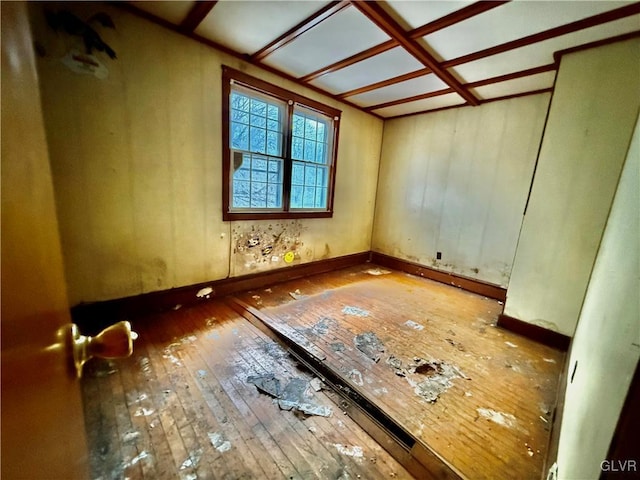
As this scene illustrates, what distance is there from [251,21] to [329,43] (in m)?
0.71

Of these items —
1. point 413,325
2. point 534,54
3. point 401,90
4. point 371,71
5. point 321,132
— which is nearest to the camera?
point 534,54

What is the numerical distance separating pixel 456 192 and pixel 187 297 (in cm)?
395

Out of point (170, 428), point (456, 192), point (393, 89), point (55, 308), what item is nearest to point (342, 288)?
point (456, 192)

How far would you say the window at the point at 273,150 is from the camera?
295 centimetres

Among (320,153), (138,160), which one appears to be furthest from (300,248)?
(138,160)

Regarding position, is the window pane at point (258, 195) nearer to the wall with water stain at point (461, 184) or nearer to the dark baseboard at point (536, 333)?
the wall with water stain at point (461, 184)

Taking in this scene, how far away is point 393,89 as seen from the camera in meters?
3.38

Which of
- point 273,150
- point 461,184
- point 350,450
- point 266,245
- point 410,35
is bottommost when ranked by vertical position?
point 350,450

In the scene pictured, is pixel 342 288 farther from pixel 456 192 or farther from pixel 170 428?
pixel 170 428

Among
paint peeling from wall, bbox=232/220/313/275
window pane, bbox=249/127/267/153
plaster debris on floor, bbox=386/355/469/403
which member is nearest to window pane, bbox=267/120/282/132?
window pane, bbox=249/127/267/153

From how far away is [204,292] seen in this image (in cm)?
298

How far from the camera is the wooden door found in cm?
31

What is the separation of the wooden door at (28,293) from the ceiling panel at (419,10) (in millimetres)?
2269

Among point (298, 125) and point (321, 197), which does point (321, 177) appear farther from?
point (298, 125)
